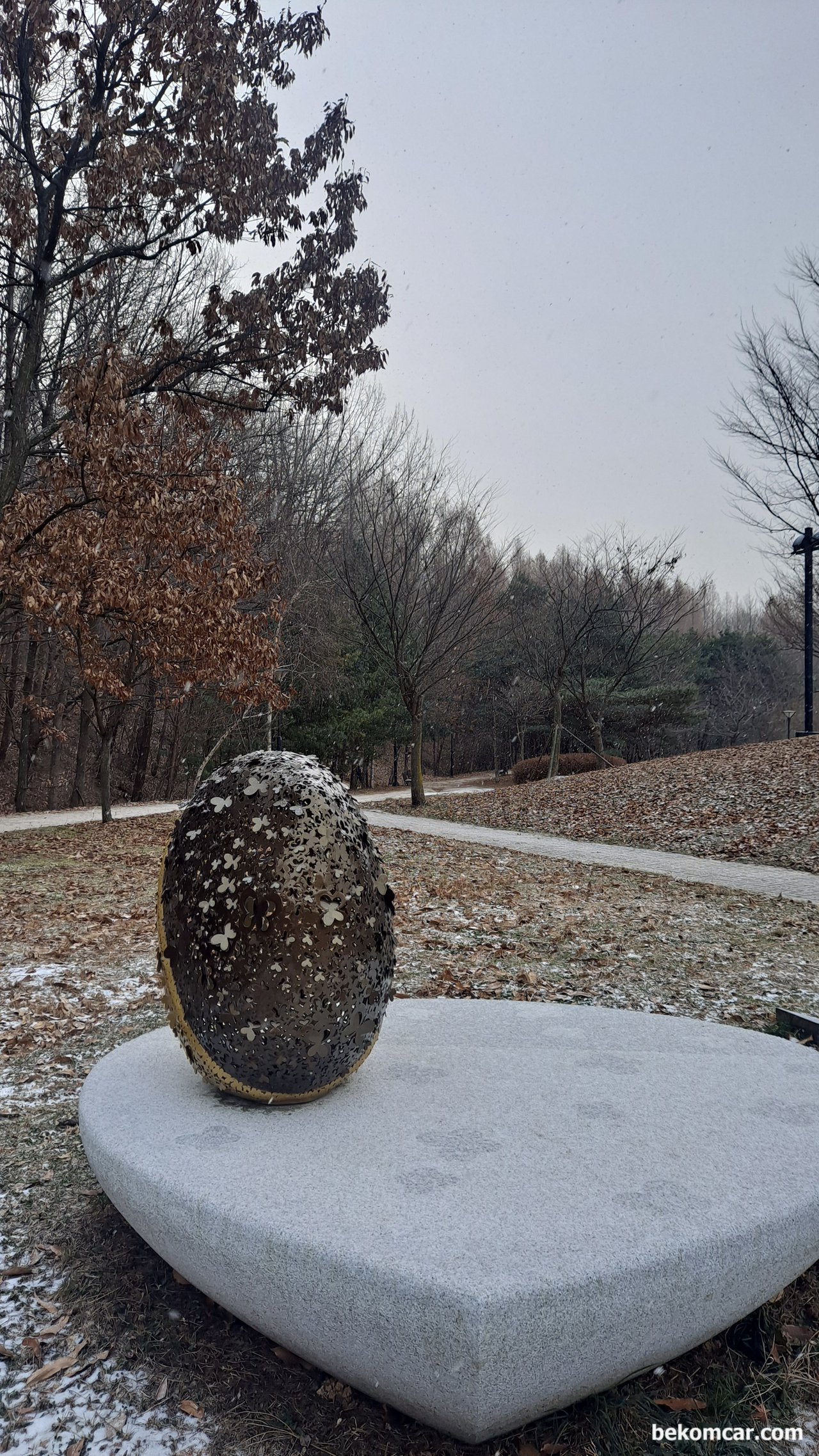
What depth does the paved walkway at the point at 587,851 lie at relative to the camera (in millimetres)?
10148

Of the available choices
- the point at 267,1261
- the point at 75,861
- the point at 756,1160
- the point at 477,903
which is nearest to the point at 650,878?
the point at 477,903

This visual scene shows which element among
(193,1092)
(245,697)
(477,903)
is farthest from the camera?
(245,697)

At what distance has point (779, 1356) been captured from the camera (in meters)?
2.57

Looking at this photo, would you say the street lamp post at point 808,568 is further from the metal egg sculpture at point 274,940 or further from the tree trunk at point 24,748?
the tree trunk at point 24,748

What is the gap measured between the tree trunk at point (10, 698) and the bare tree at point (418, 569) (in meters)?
9.36

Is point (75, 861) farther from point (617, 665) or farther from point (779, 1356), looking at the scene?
point (617, 665)

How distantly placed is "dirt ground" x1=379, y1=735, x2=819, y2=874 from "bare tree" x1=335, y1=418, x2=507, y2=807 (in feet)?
9.69

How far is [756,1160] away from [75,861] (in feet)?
33.4

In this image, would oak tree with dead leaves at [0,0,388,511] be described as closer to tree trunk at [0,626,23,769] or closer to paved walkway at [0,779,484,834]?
paved walkway at [0,779,484,834]

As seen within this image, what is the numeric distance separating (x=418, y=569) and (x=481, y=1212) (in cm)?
1588

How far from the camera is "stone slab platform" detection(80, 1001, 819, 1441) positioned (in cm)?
206

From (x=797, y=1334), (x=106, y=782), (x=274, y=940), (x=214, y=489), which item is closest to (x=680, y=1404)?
(x=797, y=1334)

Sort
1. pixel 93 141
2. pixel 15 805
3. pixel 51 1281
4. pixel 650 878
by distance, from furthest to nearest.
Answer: pixel 15 805
pixel 650 878
pixel 93 141
pixel 51 1281

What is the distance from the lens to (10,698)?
82.9ft
